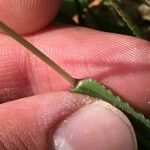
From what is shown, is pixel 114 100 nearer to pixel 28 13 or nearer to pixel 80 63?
pixel 80 63

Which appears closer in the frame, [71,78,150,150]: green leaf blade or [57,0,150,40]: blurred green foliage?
[71,78,150,150]: green leaf blade

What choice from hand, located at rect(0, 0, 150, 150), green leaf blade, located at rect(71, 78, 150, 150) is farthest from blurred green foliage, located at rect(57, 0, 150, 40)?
green leaf blade, located at rect(71, 78, 150, 150)

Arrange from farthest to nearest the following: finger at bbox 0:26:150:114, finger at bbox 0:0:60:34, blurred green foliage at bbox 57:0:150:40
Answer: blurred green foliage at bbox 57:0:150:40
finger at bbox 0:0:60:34
finger at bbox 0:26:150:114

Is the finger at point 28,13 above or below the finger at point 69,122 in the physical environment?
above

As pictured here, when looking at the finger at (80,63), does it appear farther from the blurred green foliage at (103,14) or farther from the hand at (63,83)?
the blurred green foliage at (103,14)

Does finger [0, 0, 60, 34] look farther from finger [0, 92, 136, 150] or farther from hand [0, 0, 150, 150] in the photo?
finger [0, 92, 136, 150]

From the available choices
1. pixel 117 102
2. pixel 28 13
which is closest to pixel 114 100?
pixel 117 102

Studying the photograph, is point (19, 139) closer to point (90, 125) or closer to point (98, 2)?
point (90, 125)

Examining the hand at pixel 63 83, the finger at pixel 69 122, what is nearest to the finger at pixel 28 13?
the hand at pixel 63 83
